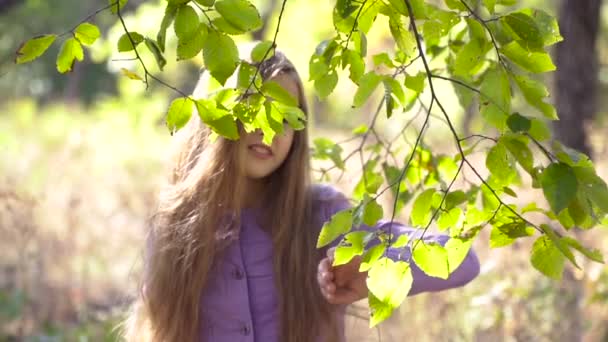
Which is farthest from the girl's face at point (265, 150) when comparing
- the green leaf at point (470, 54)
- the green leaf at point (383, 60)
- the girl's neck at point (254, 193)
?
the green leaf at point (470, 54)

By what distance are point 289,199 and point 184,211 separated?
0.88 feet

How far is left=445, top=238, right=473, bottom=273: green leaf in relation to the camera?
1.21 m

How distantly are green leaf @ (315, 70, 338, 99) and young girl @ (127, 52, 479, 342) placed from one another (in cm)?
71

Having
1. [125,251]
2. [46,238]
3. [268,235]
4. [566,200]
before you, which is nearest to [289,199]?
[268,235]

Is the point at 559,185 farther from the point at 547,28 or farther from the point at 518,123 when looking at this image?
the point at 547,28

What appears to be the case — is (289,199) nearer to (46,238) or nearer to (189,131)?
(189,131)

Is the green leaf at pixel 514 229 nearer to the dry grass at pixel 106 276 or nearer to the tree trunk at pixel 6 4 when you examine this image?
the dry grass at pixel 106 276

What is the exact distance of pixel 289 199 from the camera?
88.2 inches

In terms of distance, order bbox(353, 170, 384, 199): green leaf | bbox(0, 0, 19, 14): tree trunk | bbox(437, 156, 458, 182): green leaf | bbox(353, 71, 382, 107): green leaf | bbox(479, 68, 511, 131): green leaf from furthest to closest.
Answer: bbox(0, 0, 19, 14): tree trunk < bbox(437, 156, 458, 182): green leaf < bbox(353, 170, 384, 199): green leaf < bbox(353, 71, 382, 107): green leaf < bbox(479, 68, 511, 131): green leaf

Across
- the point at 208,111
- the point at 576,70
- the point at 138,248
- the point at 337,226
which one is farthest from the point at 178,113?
the point at 138,248

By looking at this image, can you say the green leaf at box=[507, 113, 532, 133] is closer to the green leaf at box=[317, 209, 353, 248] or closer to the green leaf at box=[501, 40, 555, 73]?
the green leaf at box=[501, 40, 555, 73]

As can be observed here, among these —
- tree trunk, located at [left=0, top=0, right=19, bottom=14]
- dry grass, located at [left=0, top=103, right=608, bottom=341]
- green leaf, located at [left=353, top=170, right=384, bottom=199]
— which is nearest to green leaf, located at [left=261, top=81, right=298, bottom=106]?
green leaf, located at [left=353, top=170, right=384, bottom=199]

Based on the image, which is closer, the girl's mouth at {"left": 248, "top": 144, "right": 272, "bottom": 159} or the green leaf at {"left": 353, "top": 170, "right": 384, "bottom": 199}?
the green leaf at {"left": 353, "top": 170, "right": 384, "bottom": 199}

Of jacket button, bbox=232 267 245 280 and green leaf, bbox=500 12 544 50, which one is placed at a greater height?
green leaf, bbox=500 12 544 50
